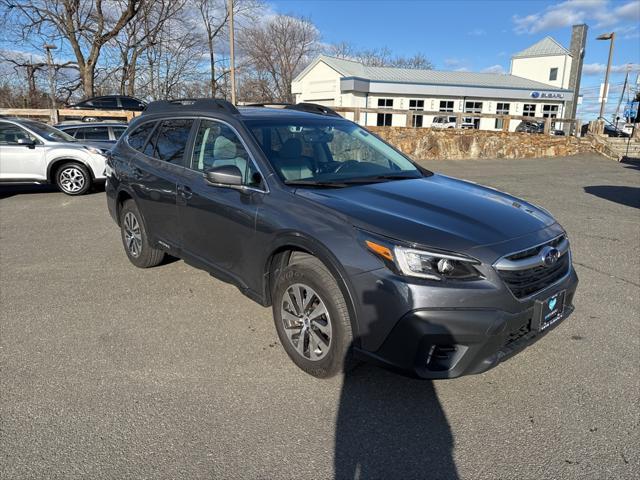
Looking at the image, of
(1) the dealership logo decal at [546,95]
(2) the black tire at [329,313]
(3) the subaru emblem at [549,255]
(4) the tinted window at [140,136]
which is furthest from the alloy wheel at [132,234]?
(1) the dealership logo decal at [546,95]

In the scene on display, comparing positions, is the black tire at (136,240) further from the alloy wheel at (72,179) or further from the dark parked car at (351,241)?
the alloy wheel at (72,179)

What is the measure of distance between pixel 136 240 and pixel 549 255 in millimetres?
4166

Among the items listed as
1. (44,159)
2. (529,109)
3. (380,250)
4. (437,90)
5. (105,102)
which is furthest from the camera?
(529,109)

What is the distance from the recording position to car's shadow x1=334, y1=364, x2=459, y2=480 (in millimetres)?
2439

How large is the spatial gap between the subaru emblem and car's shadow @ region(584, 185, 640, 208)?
835 cm

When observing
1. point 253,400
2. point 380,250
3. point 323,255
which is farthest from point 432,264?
point 253,400

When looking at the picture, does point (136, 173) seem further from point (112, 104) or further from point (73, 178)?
point (112, 104)

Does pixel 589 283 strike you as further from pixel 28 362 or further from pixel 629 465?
pixel 28 362

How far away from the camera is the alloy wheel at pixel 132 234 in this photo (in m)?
5.21

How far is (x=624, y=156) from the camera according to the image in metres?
22.2

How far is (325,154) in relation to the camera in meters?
3.98

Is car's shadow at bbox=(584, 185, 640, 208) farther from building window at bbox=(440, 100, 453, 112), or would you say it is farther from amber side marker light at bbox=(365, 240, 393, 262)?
building window at bbox=(440, 100, 453, 112)

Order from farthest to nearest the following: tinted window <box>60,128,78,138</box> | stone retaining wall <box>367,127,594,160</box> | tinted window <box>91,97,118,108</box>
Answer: tinted window <box>91,97,118,108</box>, stone retaining wall <box>367,127,594,160</box>, tinted window <box>60,128,78,138</box>

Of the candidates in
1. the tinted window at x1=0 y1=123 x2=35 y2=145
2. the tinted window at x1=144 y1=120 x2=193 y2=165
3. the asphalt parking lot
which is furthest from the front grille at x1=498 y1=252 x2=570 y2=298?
the tinted window at x1=0 y1=123 x2=35 y2=145
